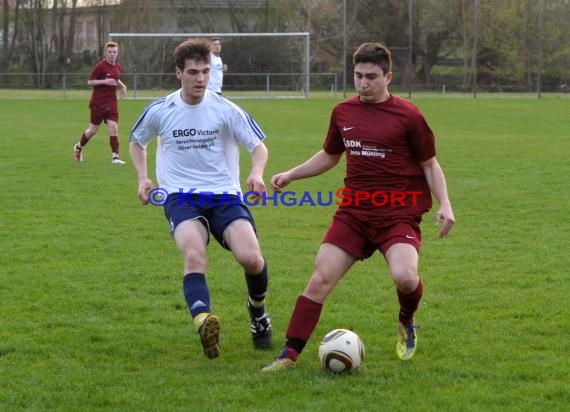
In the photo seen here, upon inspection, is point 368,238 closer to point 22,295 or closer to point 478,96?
point 22,295

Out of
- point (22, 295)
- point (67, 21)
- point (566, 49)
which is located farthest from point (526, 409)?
point (67, 21)

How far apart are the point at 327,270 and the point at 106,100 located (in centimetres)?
1100

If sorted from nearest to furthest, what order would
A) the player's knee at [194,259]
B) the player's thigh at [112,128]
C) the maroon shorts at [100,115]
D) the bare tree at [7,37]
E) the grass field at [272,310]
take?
1. the grass field at [272,310]
2. the player's knee at [194,259]
3. the player's thigh at [112,128]
4. the maroon shorts at [100,115]
5. the bare tree at [7,37]

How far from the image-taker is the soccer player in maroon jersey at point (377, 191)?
484 cm

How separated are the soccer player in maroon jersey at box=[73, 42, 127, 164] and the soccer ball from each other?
34.5ft

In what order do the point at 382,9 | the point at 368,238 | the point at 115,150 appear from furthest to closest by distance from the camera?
the point at 382,9 < the point at 115,150 < the point at 368,238

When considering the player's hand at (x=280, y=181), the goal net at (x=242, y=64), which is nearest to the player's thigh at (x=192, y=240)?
the player's hand at (x=280, y=181)

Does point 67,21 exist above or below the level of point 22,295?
above

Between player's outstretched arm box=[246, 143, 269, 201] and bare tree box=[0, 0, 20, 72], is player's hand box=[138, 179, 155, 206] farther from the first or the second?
bare tree box=[0, 0, 20, 72]

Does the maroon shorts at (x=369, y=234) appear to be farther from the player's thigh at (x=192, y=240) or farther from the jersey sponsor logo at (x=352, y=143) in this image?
the player's thigh at (x=192, y=240)

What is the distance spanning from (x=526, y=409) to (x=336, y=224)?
1440mm

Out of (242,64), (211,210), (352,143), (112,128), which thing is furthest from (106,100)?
(242,64)

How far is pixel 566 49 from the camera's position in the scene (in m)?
42.5

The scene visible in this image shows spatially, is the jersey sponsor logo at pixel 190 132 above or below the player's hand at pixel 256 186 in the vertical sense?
above
